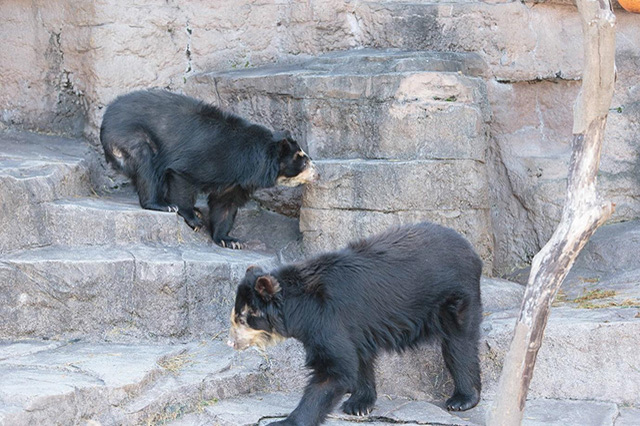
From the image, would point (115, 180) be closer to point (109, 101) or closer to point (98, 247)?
point (109, 101)

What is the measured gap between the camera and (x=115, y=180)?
7559 millimetres

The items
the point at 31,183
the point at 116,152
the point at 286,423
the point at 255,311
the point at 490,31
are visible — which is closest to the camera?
the point at 286,423

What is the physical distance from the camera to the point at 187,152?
22.4 ft

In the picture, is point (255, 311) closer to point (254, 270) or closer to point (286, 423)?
point (254, 270)

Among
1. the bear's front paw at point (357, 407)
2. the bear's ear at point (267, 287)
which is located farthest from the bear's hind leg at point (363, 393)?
the bear's ear at point (267, 287)

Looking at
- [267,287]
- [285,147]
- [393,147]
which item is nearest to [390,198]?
[393,147]

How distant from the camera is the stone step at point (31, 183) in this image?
580 centimetres

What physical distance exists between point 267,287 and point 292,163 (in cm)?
208

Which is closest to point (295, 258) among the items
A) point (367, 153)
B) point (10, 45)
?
point (367, 153)

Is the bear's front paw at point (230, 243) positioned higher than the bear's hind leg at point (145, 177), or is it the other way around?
the bear's hind leg at point (145, 177)

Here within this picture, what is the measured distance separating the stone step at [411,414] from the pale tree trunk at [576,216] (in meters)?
1.12

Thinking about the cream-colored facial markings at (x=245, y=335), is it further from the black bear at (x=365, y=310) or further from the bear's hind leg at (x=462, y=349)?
the bear's hind leg at (x=462, y=349)

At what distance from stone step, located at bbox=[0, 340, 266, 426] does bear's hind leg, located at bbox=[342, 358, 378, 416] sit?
25.0 inches

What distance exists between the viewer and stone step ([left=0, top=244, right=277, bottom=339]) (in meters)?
5.70
